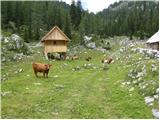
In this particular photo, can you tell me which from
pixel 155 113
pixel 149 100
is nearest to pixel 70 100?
pixel 149 100

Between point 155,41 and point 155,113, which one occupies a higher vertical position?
point 155,41

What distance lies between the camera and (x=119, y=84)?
78.4 ft

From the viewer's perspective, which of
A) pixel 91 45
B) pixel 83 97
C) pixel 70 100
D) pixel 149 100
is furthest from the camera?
pixel 91 45

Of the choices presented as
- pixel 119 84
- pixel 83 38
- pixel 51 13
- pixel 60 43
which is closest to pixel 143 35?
pixel 51 13

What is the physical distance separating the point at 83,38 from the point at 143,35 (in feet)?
184

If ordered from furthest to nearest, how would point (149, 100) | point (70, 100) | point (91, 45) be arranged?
point (91, 45) → point (70, 100) → point (149, 100)

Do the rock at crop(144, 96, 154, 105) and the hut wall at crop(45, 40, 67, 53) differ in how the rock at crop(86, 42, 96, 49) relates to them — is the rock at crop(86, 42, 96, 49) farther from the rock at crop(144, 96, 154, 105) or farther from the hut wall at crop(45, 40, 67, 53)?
the rock at crop(144, 96, 154, 105)

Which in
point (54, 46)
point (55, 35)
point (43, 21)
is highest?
point (43, 21)

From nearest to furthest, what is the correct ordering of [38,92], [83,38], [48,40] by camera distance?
1. [38,92]
2. [48,40]
3. [83,38]

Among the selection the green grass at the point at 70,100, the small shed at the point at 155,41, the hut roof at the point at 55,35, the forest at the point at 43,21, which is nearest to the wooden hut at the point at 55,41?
the hut roof at the point at 55,35

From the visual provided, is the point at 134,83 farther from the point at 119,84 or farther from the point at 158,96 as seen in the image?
the point at 158,96

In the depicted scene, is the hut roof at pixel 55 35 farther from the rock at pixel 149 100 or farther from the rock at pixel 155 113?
the rock at pixel 155 113

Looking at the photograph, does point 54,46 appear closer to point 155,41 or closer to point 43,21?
point 155,41

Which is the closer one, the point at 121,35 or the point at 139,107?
the point at 139,107
